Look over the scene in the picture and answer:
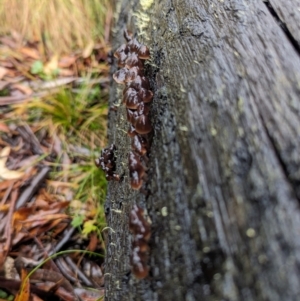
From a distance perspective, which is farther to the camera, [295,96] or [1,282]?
[1,282]

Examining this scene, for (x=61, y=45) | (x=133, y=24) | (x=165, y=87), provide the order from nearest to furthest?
(x=165, y=87), (x=133, y=24), (x=61, y=45)

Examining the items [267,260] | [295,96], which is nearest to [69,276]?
[267,260]

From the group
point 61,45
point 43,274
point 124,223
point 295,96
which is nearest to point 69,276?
point 43,274

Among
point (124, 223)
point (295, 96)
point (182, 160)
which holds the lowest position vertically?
point (124, 223)

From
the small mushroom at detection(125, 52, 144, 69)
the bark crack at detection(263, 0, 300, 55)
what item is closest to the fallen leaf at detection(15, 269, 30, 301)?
the small mushroom at detection(125, 52, 144, 69)

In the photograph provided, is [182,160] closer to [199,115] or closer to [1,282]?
[199,115]

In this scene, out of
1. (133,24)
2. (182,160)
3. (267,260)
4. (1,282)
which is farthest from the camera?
(133,24)

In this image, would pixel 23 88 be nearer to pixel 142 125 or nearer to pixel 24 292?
pixel 24 292

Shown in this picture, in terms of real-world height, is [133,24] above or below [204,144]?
below

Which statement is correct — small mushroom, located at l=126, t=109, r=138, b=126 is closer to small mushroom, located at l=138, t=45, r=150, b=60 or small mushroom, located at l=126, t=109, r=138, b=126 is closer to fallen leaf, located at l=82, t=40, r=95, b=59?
small mushroom, located at l=138, t=45, r=150, b=60
